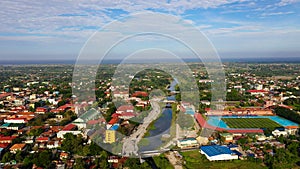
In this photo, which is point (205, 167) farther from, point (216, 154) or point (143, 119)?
point (143, 119)

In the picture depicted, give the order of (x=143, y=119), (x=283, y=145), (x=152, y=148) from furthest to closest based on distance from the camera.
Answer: (x=143, y=119) < (x=283, y=145) < (x=152, y=148)

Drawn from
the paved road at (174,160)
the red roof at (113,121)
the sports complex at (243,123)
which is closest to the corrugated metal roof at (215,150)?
the paved road at (174,160)

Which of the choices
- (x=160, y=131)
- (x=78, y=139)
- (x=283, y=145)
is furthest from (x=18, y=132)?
(x=283, y=145)

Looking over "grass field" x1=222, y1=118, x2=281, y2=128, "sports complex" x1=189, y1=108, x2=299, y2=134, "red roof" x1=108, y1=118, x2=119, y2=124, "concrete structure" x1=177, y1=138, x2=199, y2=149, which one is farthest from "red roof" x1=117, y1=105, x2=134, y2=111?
"grass field" x1=222, y1=118, x2=281, y2=128

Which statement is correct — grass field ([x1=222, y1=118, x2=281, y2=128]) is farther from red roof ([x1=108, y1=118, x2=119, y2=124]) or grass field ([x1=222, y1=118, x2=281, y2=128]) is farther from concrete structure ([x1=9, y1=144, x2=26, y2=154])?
concrete structure ([x1=9, y1=144, x2=26, y2=154])

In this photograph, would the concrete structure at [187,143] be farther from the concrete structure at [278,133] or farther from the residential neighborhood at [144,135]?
the concrete structure at [278,133]
